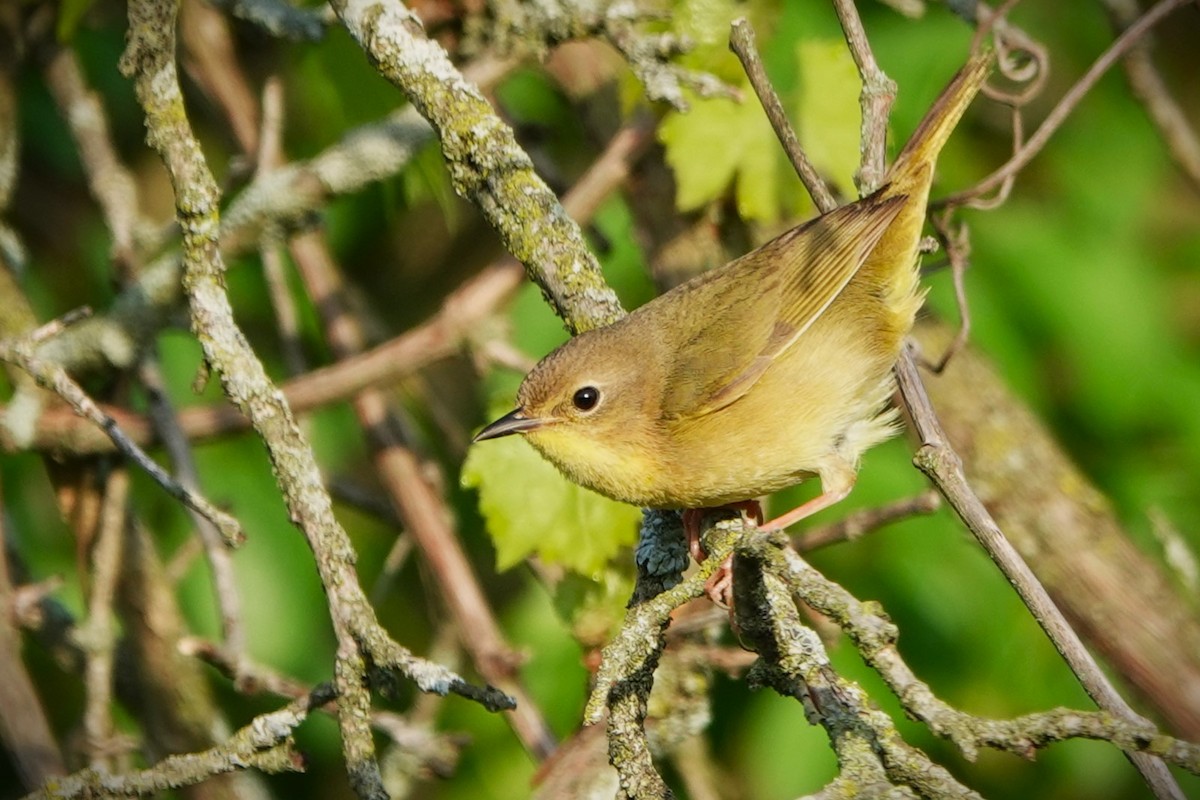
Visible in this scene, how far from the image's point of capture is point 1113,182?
5574mm

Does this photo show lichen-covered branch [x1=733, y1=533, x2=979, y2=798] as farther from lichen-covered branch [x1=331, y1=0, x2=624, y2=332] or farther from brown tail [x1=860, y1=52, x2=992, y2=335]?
brown tail [x1=860, y1=52, x2=992, y2=335]

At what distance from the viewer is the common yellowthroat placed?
3.29 metres

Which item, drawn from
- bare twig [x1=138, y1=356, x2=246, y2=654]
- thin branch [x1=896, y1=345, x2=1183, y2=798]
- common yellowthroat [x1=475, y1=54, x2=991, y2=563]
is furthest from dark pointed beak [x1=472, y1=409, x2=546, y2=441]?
thin branch [x1=896, y1=345, x2=1183, y2=798]

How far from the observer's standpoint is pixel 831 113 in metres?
3.85

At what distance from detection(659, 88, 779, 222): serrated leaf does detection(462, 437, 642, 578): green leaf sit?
89cm

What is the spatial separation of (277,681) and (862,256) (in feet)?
6.37

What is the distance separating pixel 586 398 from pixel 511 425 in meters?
0.21

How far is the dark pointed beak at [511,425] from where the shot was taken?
3326 mm

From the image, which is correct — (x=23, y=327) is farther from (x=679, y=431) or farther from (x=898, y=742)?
(x=898, y=742)

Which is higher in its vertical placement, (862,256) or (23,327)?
(23,327)

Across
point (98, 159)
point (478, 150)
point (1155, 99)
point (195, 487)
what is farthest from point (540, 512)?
point (1155, 99)

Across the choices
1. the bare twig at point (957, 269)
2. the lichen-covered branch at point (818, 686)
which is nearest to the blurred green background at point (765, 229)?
the bare twig at point (957, 269)

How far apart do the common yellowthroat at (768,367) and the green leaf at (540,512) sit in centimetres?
19

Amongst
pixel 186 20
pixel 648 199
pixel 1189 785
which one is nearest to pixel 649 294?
pixel 648 199
